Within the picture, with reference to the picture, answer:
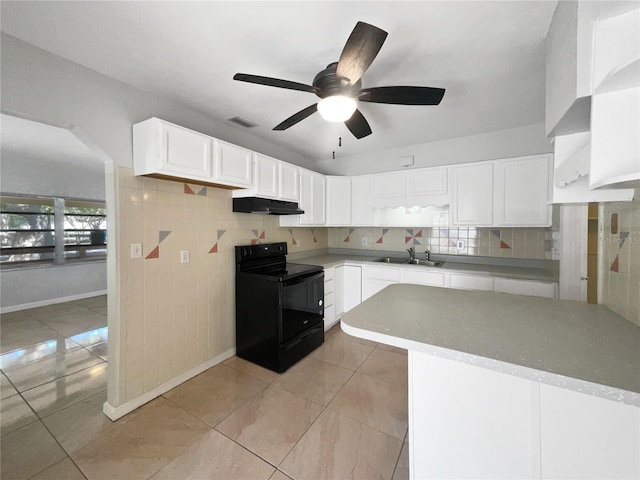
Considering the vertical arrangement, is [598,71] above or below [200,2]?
below

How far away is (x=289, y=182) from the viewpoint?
3.04 m

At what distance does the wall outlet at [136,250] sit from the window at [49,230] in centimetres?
383

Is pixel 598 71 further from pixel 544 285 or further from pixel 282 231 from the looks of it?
pixel 282 231

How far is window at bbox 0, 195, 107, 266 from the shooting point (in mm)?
4242

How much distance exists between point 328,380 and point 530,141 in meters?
3.31

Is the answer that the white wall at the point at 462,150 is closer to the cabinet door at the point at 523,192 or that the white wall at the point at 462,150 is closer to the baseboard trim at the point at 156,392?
the cabinet door at the point at 523,192

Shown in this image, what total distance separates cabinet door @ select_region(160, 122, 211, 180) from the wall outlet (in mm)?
601

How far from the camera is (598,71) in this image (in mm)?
833

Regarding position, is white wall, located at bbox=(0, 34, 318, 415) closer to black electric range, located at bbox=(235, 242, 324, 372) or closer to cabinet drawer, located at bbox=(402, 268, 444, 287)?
black electric range, located at bbox=(235, 242, 324, 372)

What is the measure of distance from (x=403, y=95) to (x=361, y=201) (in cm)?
217

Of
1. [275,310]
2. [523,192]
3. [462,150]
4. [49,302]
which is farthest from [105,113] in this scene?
[49,302]

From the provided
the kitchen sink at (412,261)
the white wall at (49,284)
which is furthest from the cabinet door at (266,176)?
the white wall at (49,284)

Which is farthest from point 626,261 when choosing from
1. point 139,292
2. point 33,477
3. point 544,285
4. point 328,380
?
point 33,477

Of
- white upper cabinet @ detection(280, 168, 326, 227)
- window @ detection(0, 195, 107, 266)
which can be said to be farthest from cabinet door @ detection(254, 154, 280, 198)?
window @ detection(0, 195, 107, 266)
